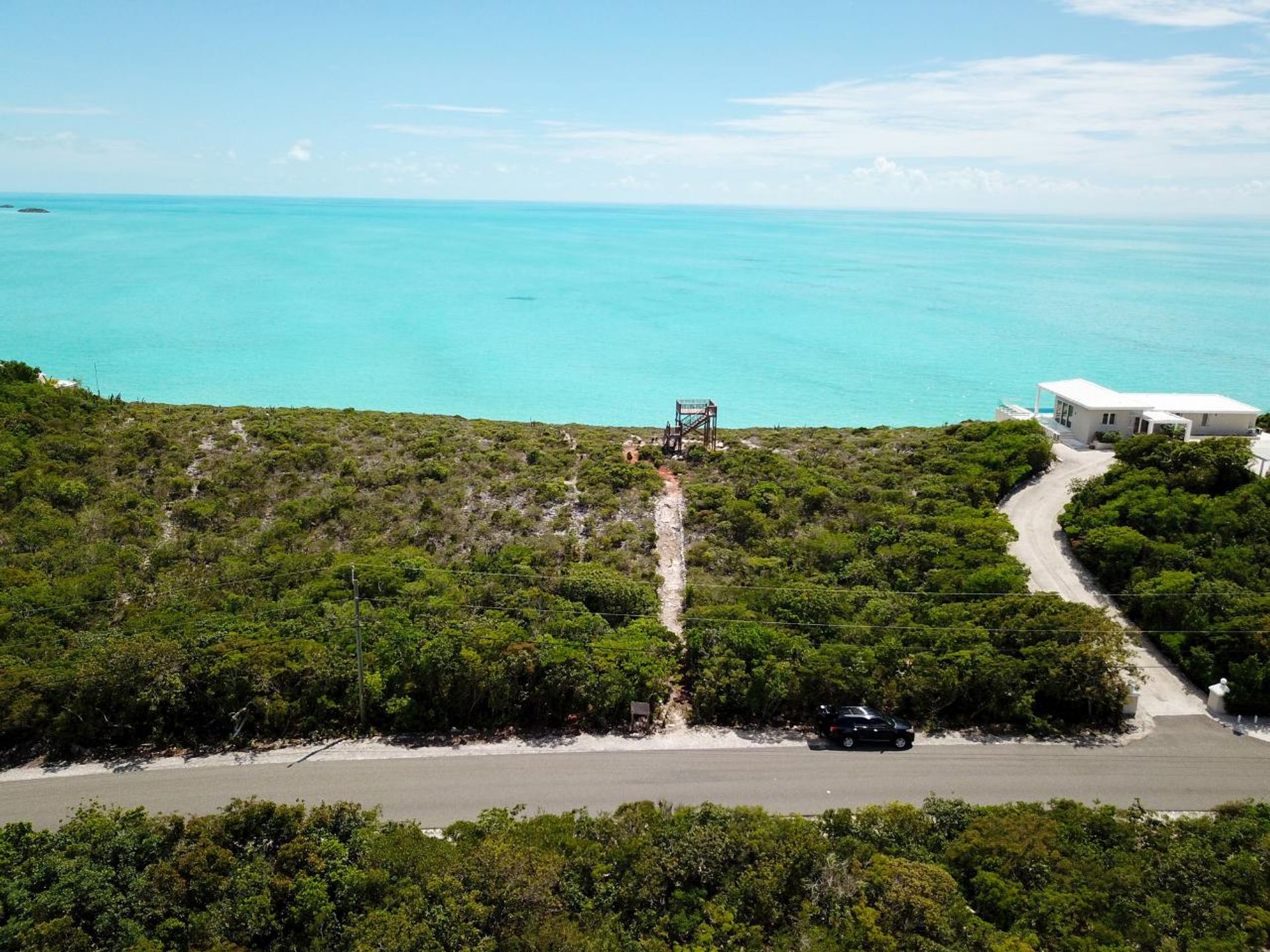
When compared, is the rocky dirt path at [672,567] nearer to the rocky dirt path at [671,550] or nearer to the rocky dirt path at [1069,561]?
the rocky dirt path at [671,550]

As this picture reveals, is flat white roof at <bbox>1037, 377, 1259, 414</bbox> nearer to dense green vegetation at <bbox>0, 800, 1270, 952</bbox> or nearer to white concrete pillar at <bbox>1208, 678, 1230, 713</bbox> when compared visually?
white concrete pillar at <bbox>1208, 678, 1230, 713</bbox>

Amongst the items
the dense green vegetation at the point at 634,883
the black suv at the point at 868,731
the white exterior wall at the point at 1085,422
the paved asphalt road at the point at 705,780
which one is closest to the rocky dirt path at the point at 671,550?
the black suv at the point at 868,731

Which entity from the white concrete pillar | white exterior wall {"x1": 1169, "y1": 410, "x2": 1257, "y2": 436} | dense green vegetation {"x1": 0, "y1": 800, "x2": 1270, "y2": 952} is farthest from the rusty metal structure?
dense green vegetation {"x1": 0, "y1": 800, "x2": 1270, "y2": 952}

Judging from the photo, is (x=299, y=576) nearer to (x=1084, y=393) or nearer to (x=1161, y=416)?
(x=1161, y=416)

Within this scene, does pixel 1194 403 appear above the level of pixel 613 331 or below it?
above

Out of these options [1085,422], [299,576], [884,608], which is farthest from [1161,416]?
[299,576]
